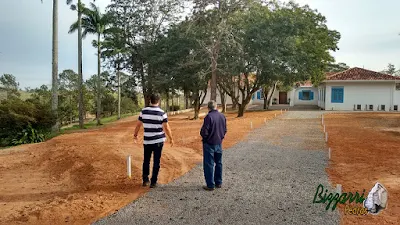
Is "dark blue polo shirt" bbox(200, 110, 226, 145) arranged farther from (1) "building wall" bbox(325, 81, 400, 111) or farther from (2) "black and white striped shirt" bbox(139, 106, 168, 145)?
(1) "building wall" bbox(325, 81, 400, 111)

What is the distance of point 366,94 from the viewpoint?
31.4m

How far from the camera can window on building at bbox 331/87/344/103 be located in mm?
31891

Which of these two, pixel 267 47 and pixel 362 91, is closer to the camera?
pixel 267 47

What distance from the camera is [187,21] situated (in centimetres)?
2223

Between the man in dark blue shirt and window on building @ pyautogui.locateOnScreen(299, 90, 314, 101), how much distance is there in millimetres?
41897

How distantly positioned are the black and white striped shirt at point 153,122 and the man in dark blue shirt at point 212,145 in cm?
74

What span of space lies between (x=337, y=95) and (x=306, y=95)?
13835mm

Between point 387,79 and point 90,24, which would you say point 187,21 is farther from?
point 387,79

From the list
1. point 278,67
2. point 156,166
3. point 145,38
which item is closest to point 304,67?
point 278,67

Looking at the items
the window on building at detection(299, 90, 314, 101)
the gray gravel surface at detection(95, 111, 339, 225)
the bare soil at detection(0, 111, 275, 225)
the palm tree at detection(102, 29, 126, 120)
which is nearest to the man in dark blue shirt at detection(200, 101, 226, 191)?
the gray gravel surface at detection(95, 111, 339, 225)

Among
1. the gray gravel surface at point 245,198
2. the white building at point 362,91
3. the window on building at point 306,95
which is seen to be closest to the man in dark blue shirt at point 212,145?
the gray gravel surface at point 245,198

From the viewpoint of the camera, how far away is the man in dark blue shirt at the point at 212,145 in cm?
593
